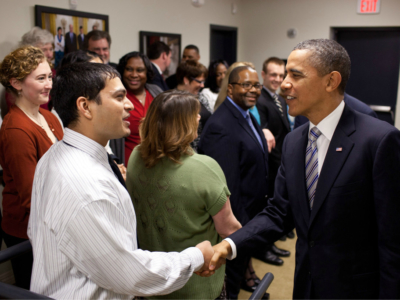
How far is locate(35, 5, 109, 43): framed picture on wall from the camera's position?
11.4 feet

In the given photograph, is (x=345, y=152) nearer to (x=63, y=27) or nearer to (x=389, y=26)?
(x=63, y=27)

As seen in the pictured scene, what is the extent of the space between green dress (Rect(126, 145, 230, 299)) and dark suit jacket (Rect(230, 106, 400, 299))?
39cm

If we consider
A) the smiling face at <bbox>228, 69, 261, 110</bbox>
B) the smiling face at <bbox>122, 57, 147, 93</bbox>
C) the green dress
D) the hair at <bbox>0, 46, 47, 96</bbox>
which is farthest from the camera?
the smiling face at <bbox>122, 57, 147, 93</bbox>

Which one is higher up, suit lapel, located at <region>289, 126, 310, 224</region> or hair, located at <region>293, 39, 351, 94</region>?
hair, located at <region>293, 39, 351, 94</region>

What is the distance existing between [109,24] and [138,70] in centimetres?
163

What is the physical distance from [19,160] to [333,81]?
1.51m

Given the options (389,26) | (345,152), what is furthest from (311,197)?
(389,26)

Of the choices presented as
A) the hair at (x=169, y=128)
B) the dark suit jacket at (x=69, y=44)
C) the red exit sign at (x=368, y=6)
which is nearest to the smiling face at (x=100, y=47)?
the dark suit jacket at (x=69, y=44)

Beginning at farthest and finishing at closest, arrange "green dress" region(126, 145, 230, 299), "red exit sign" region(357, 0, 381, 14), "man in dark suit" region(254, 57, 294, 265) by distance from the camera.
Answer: "red exit sign" region(357, 0, 381, 14), "man in dark suit" region(254, 57, 294, 265), "green dress" region(126, 145, 230, 299)

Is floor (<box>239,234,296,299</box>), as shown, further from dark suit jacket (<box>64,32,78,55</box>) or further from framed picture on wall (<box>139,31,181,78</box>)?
framed picture on wall (<box>139,31,181,78</box>)

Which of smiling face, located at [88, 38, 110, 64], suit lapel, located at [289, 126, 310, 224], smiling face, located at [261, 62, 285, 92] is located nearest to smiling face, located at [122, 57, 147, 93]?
smiling face, located at [88, 38, 110, 64]

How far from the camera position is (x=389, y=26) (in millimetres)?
6027

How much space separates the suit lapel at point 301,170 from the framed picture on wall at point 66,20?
117 inches

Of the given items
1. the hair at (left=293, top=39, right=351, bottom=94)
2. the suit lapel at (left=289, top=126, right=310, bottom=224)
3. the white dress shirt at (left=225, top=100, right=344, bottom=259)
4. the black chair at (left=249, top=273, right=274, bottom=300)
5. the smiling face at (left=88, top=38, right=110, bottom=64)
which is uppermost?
the smiling face at (left=88, top=38, right=110, bottom=64)
